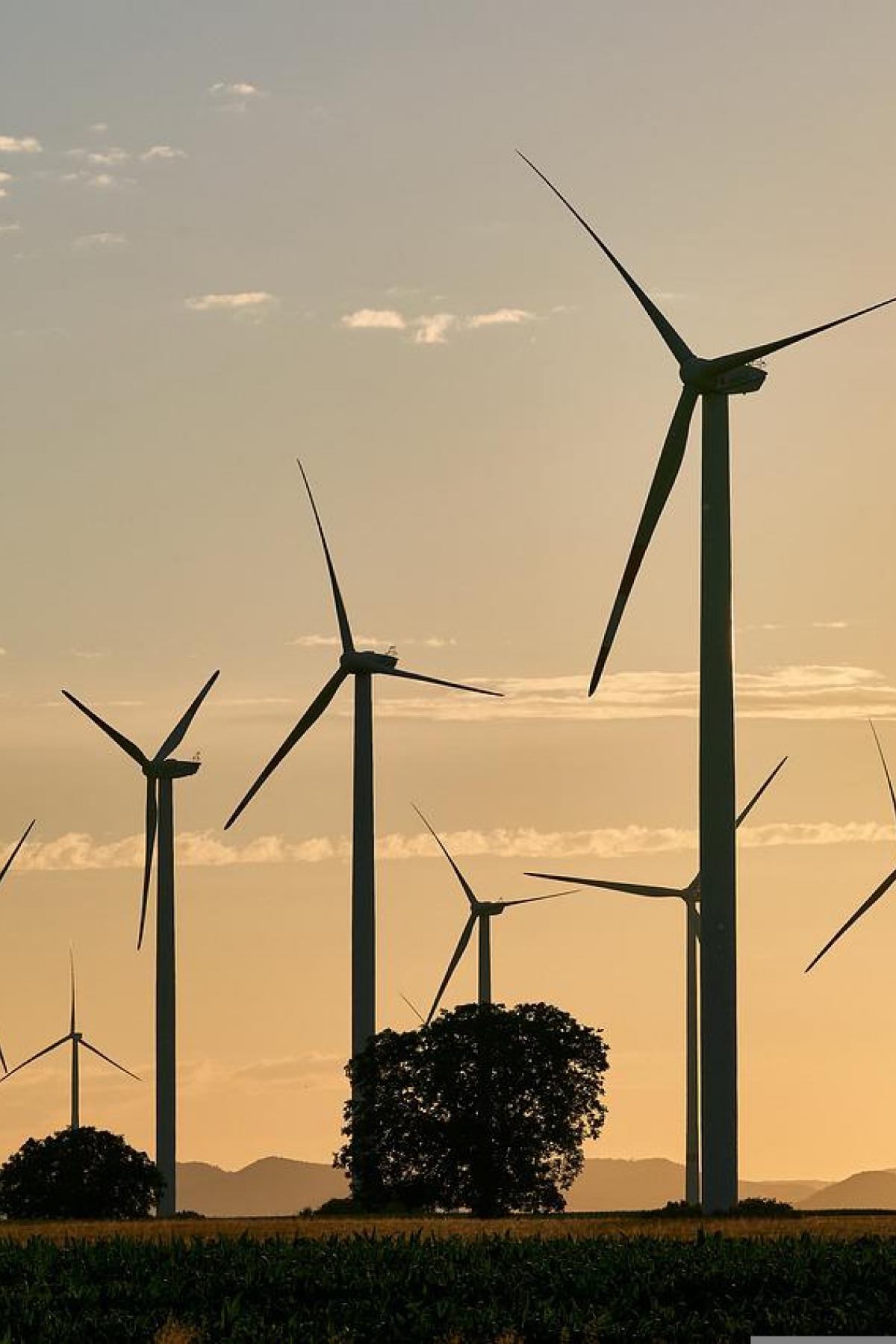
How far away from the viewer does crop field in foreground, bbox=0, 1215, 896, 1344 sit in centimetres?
4844

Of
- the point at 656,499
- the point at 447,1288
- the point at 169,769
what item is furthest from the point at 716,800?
the point at 169,769

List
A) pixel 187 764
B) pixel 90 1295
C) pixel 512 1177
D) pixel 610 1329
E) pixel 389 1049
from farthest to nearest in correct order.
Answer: pixel 187 764 → pixel 389 1049 → pixel 512 1177 → pixel 90 1295 → pixel 610 1329

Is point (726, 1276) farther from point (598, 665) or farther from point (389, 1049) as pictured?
point (389, 1049)

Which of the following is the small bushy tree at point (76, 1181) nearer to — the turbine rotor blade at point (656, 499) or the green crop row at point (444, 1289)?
the turbine rotor blade at point (656, 499)

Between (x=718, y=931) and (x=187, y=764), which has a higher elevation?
(x=187, y=764)

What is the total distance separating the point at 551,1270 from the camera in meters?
53.7

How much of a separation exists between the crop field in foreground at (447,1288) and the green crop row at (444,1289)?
0.05 m

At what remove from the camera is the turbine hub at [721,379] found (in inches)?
3393

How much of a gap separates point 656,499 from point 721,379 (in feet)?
17.2

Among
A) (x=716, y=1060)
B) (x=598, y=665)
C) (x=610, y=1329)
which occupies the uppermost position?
(x=598, y=665)

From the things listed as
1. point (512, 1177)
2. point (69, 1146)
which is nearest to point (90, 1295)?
point (512, 1177)

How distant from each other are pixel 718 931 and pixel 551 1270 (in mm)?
25949

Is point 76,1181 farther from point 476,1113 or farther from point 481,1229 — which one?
point 481,1229

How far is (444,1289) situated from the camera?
171 ft
